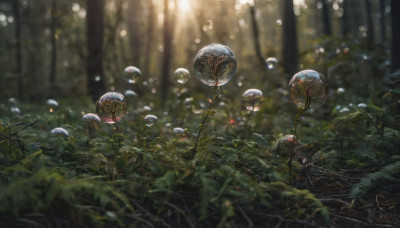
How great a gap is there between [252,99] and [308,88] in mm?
1197

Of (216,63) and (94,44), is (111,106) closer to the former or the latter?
(216,63)

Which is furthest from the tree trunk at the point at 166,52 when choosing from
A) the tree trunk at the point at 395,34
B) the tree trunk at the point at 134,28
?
the tree trunk at the point at 134,28

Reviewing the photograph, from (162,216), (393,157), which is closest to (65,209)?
(162,216)

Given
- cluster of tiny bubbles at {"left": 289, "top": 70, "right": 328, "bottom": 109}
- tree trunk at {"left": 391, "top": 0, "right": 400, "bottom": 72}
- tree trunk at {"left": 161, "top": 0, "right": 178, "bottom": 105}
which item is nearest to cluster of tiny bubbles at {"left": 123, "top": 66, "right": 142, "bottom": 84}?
cluster of tiny bubbles at {"left": 289, "top": 70, "right": 328, "bottom": 109}

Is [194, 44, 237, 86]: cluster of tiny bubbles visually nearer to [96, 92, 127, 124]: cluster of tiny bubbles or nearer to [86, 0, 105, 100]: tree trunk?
[96, 92, 127, 124]: cluster of tiny bubbles

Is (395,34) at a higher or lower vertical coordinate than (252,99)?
higher

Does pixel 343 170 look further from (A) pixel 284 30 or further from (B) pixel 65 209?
(A) pixel 284 30

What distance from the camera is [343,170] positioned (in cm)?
371

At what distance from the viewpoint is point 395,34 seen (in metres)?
5.27

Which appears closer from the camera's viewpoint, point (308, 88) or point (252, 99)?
point (308, 88)

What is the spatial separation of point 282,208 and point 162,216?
42.4 inches

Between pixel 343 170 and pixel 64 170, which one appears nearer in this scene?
pixel 64 170

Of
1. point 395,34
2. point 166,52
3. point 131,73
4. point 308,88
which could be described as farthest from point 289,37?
point 308,88

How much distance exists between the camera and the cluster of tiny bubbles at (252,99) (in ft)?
13.9
